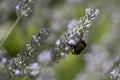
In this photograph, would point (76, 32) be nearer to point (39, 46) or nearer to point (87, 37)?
point (39, 46)

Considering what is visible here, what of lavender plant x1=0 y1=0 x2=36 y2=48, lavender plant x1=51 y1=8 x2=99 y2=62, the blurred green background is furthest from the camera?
the blurred green background

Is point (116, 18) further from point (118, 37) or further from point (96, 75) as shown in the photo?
point (96, 75)

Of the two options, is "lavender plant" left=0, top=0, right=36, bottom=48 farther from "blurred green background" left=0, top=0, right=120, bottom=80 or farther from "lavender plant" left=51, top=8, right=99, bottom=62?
"lavender plant" left=51, top=8, right=99, bottom=62

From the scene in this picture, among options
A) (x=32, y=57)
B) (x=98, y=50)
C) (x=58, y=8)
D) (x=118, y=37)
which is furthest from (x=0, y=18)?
(x=58, y=8)

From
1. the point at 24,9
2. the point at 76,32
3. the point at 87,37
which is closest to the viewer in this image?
the point at 76,32

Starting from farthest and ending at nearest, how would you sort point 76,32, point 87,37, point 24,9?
1. point 87,37
2. point 24,9
3. point 76,32

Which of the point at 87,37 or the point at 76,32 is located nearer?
the point at 76,32

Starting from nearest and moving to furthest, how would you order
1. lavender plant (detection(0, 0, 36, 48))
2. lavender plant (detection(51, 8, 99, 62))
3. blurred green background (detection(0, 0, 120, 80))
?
lavender plant (detection(51, 8, 99, 62)) → lavender plant (detection(0, 0, 36, 48)) → blurred green background (detection(0, 0, 120, 80))

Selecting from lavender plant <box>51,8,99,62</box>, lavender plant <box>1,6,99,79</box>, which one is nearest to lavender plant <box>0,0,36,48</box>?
lavender plant <box>1,6,99,79</box>

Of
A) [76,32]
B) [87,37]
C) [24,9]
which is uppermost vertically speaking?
[87,37]

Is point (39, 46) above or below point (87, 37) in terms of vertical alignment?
below

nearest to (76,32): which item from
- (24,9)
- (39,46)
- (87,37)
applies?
(39,46)
